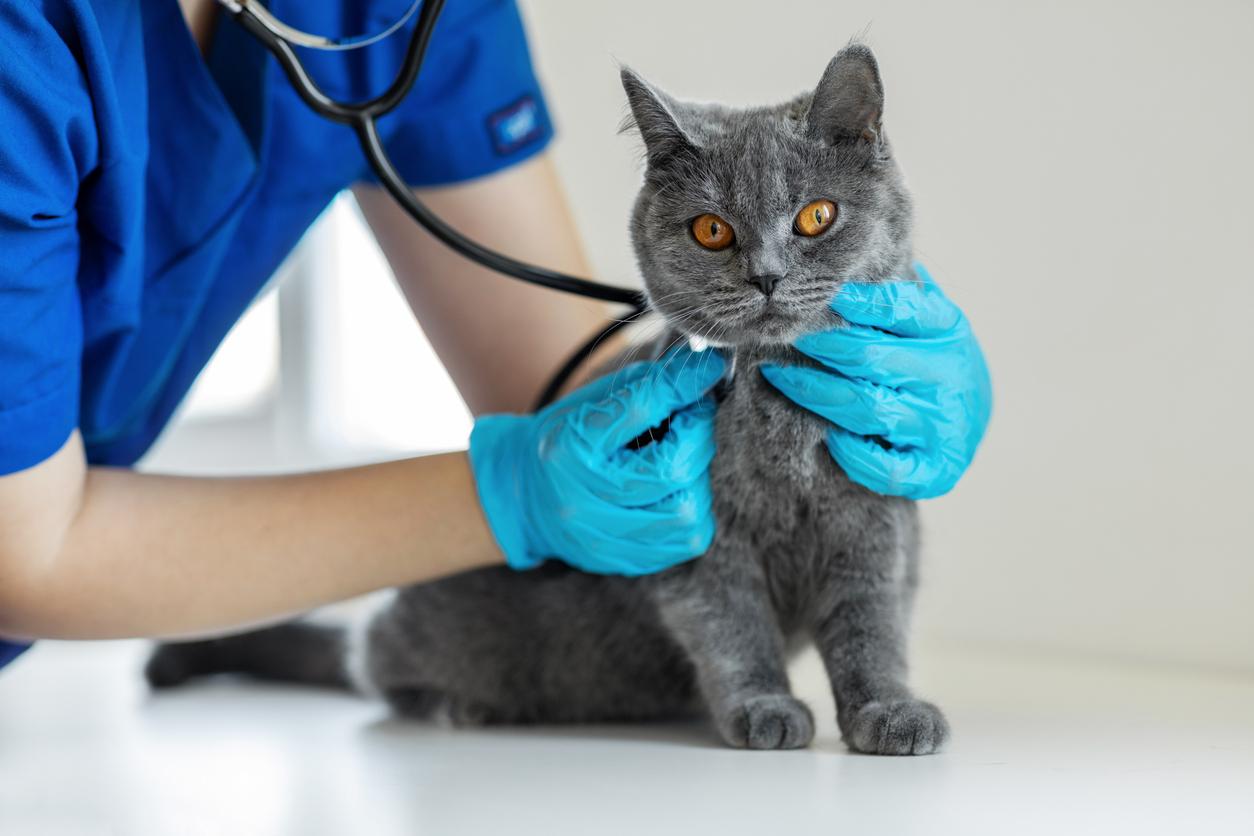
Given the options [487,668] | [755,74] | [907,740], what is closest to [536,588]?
[487,668]

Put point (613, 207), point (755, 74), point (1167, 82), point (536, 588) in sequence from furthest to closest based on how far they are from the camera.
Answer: point (613, 207) → point (755, 74) → point (1167, 82) → point (536, 588)

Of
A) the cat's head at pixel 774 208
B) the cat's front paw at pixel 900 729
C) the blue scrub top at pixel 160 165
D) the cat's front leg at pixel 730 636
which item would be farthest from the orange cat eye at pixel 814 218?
the blue scrub top at pixel 160 165

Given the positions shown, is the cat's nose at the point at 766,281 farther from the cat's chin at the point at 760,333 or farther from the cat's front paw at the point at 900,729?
the cat's front paw at the point at 900,729

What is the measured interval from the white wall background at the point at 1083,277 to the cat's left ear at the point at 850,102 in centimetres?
45

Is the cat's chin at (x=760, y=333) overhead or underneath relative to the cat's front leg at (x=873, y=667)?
overhead

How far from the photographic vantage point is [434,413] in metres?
2.63

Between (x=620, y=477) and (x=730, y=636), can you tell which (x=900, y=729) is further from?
(x=620, y=477)

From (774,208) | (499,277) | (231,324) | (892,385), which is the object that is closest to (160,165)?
(231,324)

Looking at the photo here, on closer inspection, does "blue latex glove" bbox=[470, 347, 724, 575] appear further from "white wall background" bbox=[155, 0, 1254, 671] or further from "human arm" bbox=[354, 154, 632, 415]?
"white wall background" bbox=[155, 0, 1254, 671]

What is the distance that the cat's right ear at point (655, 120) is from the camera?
1.11 meters

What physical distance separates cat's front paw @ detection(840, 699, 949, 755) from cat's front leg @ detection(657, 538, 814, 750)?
6 centimetres

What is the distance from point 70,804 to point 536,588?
52cm

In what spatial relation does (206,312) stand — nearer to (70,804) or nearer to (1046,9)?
(70,804)

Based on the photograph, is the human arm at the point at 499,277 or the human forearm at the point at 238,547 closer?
the human forearm at the point at 238,547
